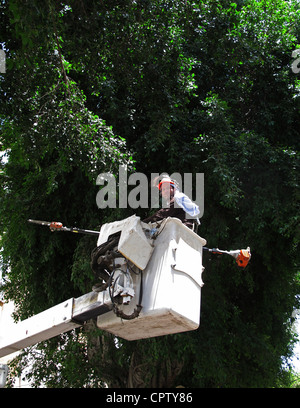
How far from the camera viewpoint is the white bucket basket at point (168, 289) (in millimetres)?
4184

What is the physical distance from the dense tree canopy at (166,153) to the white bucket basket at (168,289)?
3.02 m

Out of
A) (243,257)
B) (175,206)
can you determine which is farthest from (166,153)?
(243,257)

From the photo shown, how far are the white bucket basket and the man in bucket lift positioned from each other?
0.32 metres

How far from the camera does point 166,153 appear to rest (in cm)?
930

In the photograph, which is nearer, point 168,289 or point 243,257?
point 168,289

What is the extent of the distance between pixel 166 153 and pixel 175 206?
4379 millimetres

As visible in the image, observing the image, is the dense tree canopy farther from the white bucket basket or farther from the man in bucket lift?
the white bucket basket

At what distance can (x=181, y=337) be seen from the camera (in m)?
8.40

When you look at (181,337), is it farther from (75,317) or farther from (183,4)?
(183,4)

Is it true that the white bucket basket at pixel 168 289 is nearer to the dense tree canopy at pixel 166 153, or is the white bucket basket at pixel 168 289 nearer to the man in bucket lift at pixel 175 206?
the man in bucket lift at pixel 175 206

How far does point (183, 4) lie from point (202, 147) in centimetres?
246

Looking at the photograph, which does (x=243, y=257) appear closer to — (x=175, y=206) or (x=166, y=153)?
(x=175, y=206)

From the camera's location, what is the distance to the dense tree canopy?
7.09 m

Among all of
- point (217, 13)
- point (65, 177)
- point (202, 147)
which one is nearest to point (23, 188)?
point (65, 177)
